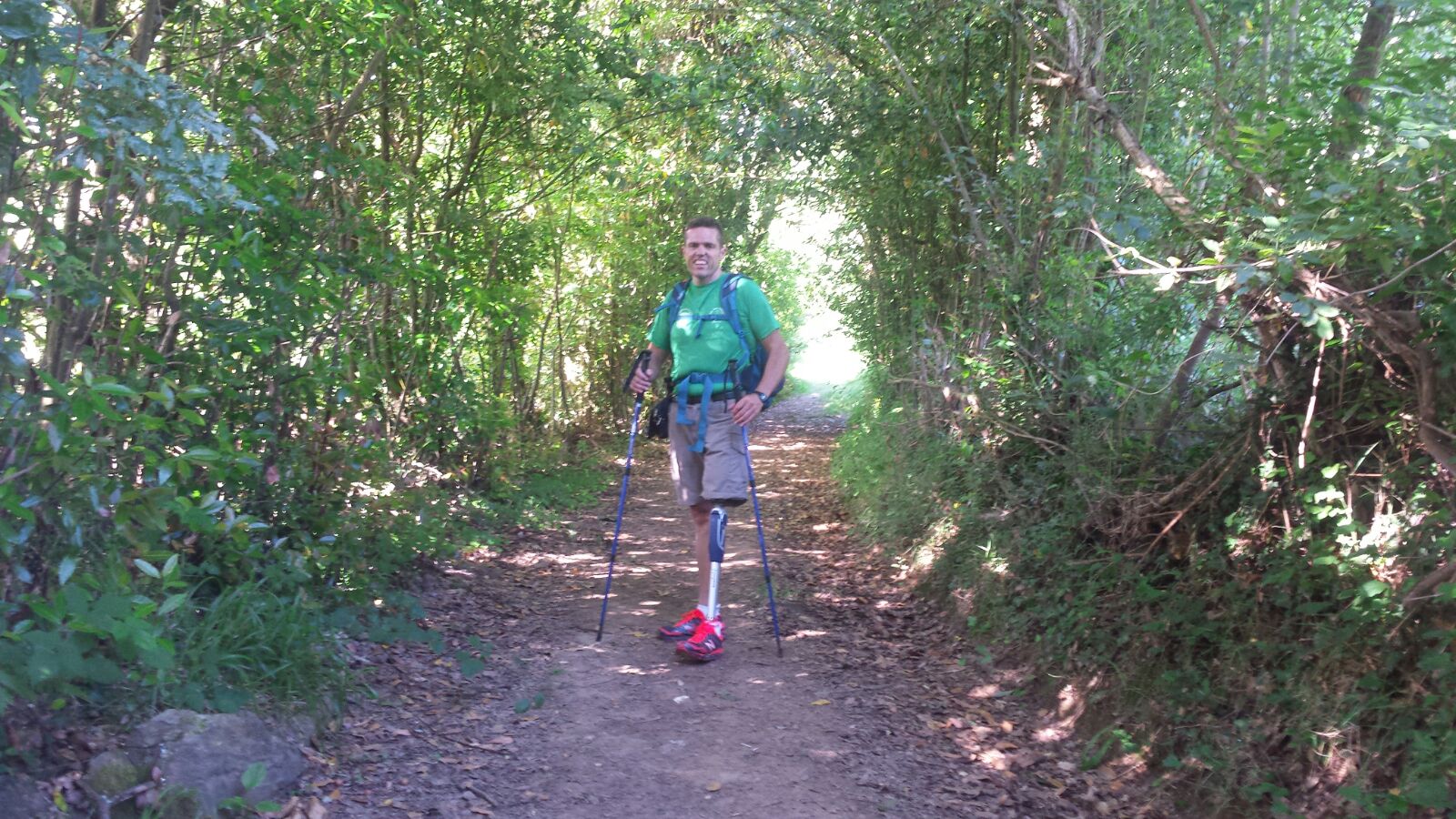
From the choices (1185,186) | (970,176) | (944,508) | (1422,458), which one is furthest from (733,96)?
(1422,458)

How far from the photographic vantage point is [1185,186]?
5766 mm

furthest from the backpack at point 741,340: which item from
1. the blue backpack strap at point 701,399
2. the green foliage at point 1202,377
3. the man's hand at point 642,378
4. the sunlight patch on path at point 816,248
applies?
the sunlight patch on path at point 816,248

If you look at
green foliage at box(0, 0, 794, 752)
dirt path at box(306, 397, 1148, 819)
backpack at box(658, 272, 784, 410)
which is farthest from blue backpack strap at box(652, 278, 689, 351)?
dirt path at box(306, 397, 1148, 819)

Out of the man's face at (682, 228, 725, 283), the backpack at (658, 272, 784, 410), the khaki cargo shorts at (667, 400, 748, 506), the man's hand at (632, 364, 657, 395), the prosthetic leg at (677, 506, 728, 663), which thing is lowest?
the prosthetic leg at (677, 506, 728, 663)

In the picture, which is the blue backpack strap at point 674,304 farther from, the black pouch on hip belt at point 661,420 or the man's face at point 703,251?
the black pouch on hip belt at point 661,420

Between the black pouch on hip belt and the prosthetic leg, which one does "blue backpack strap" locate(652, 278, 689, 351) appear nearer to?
the black pouch on hip belt

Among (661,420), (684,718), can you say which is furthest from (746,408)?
(684,718)

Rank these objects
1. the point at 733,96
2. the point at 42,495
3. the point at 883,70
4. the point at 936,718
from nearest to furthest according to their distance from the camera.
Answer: the point at 42,495, the point at 936,718, the point at 883,70, the point at 733,96

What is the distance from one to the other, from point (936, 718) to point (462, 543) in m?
4.05

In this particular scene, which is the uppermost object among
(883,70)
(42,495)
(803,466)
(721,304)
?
(883,70)

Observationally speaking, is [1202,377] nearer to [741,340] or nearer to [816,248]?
[741,340]

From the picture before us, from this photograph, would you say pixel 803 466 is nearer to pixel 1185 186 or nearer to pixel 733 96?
pixel 733 96

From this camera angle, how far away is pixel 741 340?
19.8 ft

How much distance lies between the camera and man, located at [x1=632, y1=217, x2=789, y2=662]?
19.7ft
